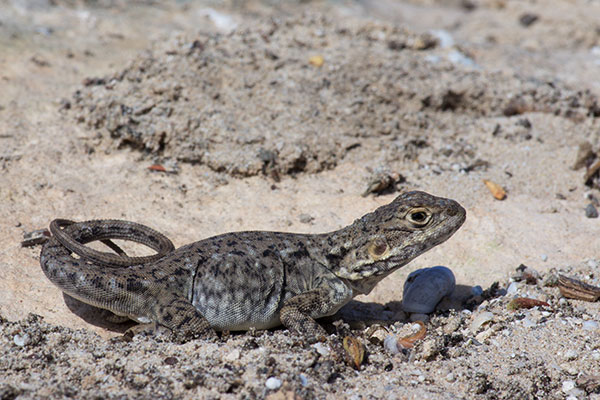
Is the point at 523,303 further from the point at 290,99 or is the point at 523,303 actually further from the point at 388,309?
the point at 290,99

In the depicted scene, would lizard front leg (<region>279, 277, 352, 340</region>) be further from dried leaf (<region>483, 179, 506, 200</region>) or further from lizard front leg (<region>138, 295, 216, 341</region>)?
dried leaf (<region>483, 179, 506, 200</region>)

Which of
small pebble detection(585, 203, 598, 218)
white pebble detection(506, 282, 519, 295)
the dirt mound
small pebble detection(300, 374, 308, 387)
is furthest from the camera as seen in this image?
the dirt mound

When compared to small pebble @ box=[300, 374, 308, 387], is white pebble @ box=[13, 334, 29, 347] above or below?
below

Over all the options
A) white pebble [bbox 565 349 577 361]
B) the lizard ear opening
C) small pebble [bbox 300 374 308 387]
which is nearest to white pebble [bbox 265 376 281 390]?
small pebble [bbox 300 374 308 387]

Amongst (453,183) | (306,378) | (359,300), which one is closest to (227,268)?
(306,378)

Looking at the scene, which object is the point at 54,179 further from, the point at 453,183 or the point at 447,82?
the point at 447,82

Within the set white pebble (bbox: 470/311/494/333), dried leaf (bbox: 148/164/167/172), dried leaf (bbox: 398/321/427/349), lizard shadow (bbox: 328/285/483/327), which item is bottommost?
lizard shadow (bbox: 328/285/483/327)

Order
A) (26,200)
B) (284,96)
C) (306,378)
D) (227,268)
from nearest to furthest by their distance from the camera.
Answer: (306,378)
(227,268)
(26,200)
(284,96)
